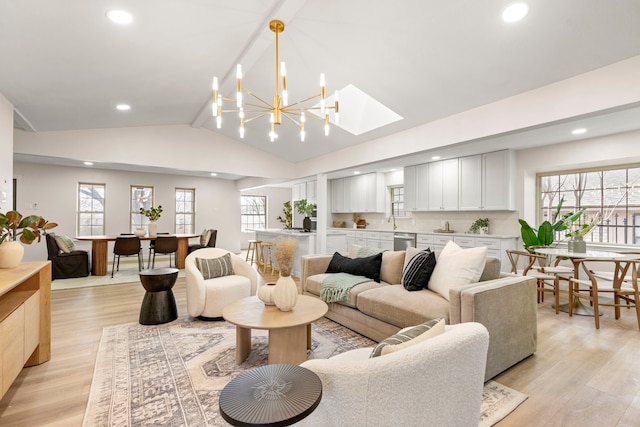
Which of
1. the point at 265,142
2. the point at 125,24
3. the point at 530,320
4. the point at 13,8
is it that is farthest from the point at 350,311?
the point at 265,142

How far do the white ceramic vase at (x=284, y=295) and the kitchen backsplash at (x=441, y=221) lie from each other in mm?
4713

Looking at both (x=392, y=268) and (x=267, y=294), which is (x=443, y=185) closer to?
(x=392, y=268)

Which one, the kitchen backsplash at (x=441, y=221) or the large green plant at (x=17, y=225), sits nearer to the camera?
the large green plant at (x=17, y=225)

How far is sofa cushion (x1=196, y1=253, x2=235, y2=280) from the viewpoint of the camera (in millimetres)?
3918

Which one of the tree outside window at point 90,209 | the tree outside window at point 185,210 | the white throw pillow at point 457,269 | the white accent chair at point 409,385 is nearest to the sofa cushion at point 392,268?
the white throw pillow at point 457,269

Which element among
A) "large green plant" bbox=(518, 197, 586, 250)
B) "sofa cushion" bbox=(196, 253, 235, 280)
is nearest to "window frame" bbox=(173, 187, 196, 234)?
"sofa cushion" bbox=(196, 253, 235, 280)

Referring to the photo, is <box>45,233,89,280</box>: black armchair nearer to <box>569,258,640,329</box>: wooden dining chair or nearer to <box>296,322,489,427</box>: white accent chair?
<box>296,322,489,427</box>: white accent chair

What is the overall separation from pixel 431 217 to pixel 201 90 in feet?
16.9

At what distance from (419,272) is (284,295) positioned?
1.36 m

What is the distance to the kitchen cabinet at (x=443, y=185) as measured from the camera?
625 cm

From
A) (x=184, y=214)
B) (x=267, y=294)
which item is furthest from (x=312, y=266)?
(x=184, y=214)

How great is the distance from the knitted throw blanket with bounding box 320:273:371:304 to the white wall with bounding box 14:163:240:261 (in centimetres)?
705

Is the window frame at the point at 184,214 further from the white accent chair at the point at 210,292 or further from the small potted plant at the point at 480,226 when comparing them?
the small potted plant at the point at 480,226

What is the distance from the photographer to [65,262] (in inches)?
235
